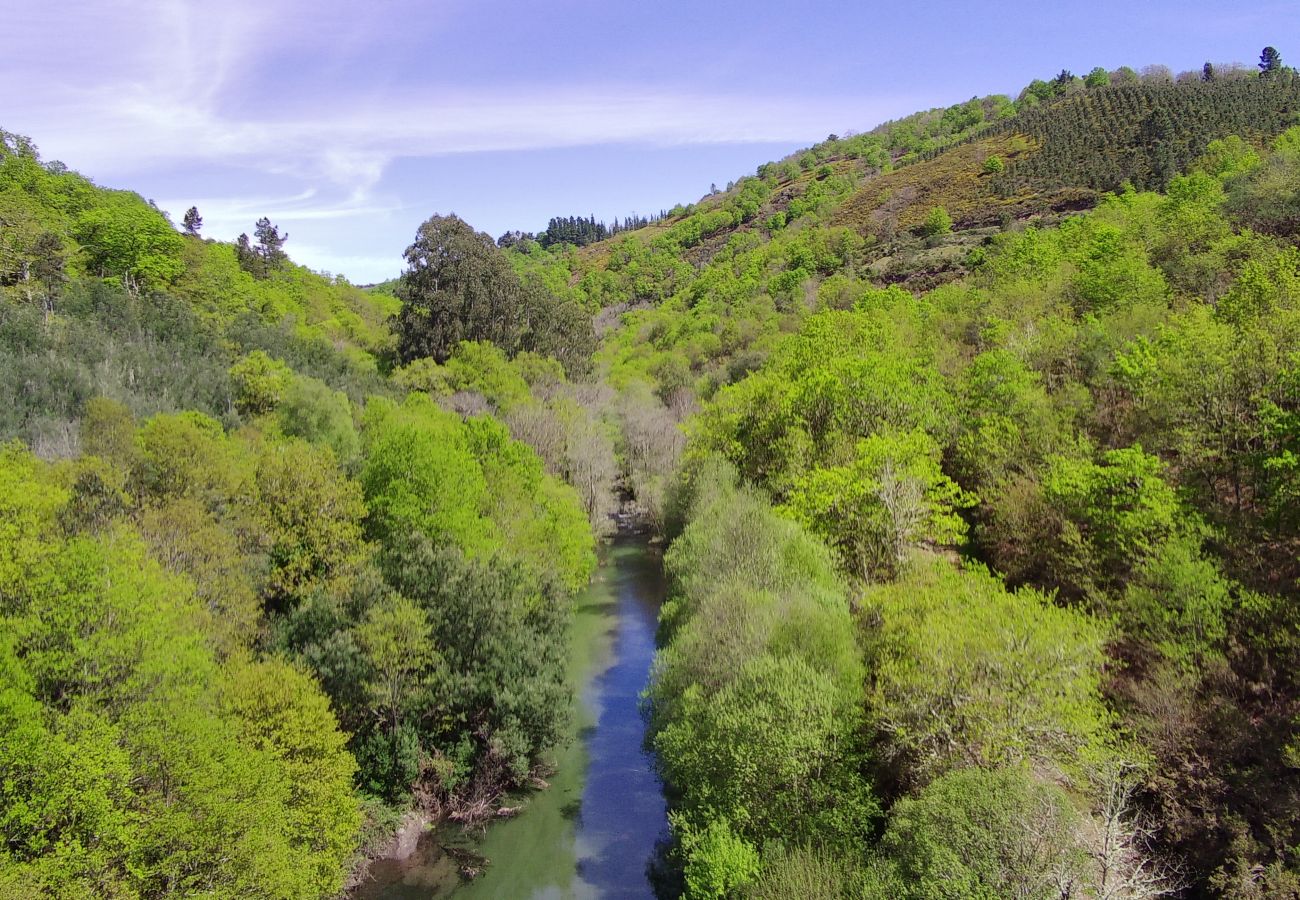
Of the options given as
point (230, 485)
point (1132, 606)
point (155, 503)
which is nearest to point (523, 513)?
point (230, 485)

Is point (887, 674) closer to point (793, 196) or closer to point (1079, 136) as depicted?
point (1079, 136)

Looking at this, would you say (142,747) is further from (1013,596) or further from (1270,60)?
(1270,60)

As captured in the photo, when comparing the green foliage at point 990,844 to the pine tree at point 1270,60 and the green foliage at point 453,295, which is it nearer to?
the green foliage at point 453,295

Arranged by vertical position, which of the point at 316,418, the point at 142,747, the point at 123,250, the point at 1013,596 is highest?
the point at 123,250

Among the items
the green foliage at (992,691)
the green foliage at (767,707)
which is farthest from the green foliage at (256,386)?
the green foliage at (992,691)

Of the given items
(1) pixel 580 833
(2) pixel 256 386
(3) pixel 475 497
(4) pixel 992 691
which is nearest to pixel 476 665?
(1) pixel 580 833
